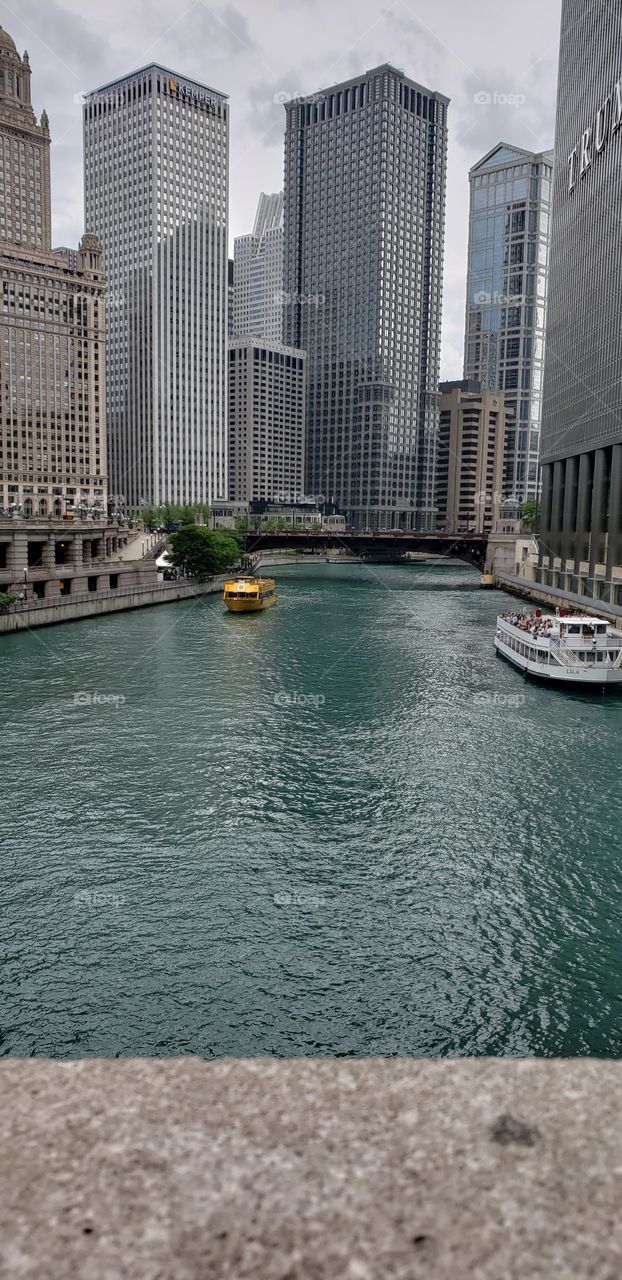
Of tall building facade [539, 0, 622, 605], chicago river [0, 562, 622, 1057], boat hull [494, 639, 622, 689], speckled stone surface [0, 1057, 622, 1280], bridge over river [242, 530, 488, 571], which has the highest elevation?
tall building facade [539, 0, 622, 605]

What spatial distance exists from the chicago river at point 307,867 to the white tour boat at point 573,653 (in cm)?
178

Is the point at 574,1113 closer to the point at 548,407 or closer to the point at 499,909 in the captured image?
the point at 499,909

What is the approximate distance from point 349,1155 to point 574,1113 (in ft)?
6.03

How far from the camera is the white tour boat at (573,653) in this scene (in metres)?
60.3

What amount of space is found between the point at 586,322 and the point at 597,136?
2173cm

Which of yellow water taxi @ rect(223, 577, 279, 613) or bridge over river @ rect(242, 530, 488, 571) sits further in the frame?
bridge over river @ rect(242, 530, 488, 571)

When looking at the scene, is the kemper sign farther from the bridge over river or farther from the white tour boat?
the white tour boat

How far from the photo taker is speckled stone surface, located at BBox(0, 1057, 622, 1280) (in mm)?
5703

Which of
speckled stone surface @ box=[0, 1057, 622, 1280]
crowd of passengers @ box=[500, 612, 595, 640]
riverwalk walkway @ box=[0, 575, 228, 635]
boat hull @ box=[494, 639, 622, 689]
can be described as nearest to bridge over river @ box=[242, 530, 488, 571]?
riverwalk walkway @ box=[0, 575, 228, 635]

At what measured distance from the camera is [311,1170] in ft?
21.1

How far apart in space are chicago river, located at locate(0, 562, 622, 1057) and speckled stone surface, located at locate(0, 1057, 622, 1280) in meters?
12.9

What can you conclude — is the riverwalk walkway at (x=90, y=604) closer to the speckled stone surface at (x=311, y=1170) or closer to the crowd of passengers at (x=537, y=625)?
the crowd of passengers at (x=537, y=625)

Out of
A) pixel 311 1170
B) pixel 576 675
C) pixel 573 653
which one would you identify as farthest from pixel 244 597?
pixel 311 1170

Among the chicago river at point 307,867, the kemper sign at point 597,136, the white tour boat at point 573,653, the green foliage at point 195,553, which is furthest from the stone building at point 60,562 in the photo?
the kemper sign at point 597,136
